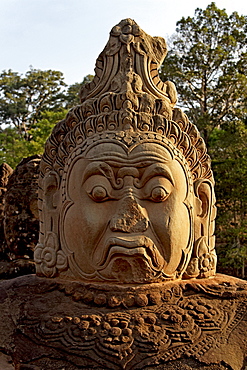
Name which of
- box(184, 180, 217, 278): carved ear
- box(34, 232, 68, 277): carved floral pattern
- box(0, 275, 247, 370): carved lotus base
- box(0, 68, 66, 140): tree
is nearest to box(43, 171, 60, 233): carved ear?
box(34, 232, 68, 277): carved floral pattern

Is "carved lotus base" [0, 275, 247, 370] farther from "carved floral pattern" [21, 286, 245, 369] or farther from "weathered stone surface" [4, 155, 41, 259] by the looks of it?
"weathered stone surface" [4, 155, 41, 259]

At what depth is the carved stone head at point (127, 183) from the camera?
2.99m

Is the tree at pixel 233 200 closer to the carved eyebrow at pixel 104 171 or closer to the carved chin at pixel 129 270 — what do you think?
the carved chin at pixel 129 270

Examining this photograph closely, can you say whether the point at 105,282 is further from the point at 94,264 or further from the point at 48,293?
the point at 48,293

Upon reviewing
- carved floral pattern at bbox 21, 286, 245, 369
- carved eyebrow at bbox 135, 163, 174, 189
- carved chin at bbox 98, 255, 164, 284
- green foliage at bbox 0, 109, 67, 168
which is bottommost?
carved floral pattern at bbox 21, 286, 245, 369

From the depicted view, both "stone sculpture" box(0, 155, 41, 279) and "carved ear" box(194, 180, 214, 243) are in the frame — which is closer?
"carved ear" box(194, 180, 214, 243)

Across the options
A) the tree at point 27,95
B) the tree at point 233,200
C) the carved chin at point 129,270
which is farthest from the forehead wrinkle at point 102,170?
the tree at point 27,95

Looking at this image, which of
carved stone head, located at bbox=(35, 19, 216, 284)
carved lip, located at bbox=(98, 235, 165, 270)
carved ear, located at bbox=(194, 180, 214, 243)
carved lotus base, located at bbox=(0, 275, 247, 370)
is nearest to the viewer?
carved lotus base, located at bbox=(0, 275, 247, 370)

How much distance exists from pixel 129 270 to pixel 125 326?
0.43m

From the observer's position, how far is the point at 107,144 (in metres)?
3.12

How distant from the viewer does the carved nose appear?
116 inches

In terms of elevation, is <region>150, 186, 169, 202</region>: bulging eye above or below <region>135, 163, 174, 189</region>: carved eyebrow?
below

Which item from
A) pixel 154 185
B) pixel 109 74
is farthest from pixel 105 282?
pixel 109 74

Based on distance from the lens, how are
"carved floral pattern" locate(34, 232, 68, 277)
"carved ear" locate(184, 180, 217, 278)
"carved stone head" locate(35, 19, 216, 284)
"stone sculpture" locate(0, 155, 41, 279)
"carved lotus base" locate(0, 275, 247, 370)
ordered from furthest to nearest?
"stone sculpture" locate(0, 155, 41, 279) → "carved ear" locate(184, 180, 217, 278) → "carved floral pattern" locate(34, 232, 68, 277) → "carved stone head" locate(35, 19, 216, 284) → "carved lotus base" locate(0, 275, 247, 370)
